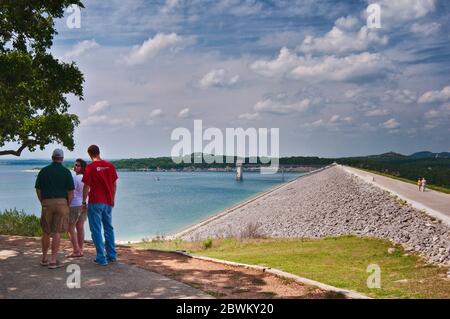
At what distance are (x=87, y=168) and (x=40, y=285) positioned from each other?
7.80 ft

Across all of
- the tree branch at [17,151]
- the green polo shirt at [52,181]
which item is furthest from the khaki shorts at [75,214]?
the tree branch at [17,151]

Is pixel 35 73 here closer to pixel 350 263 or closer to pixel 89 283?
pixel 89 283

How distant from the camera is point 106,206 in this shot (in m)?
9.09

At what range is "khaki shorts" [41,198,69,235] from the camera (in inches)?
339

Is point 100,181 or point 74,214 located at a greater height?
point 100,181

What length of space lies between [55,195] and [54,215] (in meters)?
0.42

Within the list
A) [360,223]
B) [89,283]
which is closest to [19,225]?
[89,283]

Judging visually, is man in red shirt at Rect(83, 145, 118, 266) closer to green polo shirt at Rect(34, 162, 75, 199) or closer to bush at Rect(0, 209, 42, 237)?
green polo shirt at Rect(34, 162, 75, 199)

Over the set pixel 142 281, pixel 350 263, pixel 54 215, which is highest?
pixel 54 215

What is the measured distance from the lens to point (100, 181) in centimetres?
893

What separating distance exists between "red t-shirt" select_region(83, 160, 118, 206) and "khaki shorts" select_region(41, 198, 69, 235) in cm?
57

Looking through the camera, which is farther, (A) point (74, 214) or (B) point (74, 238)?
(B) point (74, 238)

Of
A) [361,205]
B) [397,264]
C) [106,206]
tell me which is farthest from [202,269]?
[361,205]
